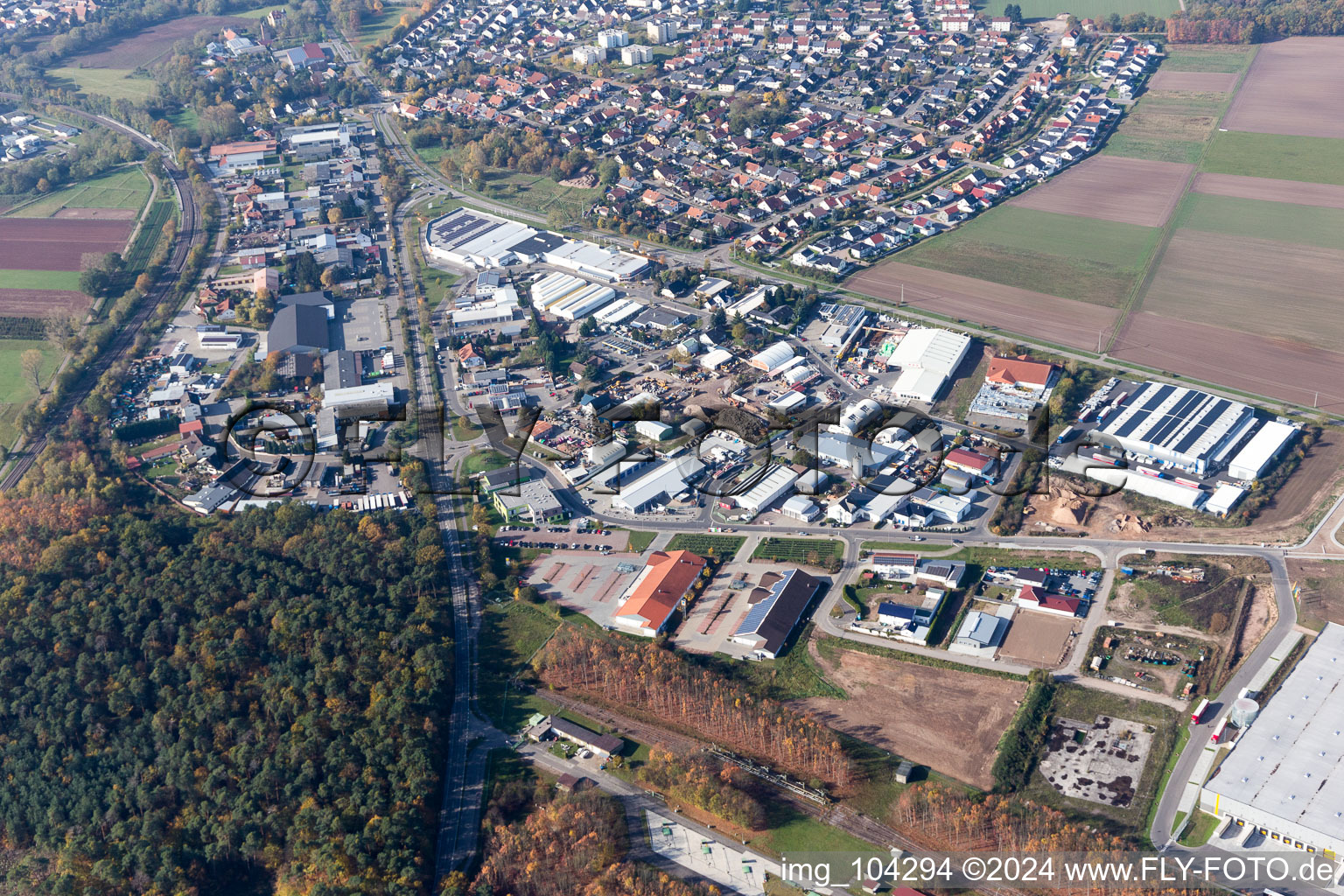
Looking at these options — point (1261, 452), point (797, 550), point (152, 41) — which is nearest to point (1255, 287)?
point (1261, 452)

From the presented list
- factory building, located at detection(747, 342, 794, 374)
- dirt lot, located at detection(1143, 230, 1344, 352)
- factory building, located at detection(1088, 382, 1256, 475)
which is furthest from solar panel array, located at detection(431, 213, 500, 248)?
dirt lot, located at detection(1143, 230, 1344, 352)

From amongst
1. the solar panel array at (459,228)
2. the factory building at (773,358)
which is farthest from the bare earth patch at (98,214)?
the factory building at (773,358)

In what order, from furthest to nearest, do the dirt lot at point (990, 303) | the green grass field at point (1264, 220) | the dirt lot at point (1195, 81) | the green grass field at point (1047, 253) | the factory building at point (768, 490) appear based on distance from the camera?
1. the dirt lot at point (1195, 81)
2. the green grass field at point (1264, 220)
3. the green grass field at point (1047, 253)
4. the dirt lot at point (990, 303)
5. the factory building at point (768, 490)

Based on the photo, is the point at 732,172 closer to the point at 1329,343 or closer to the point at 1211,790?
the point at 1329,343

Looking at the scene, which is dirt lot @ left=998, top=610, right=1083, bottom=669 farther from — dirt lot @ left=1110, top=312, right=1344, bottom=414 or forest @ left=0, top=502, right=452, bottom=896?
dirt lot @ left=1110, top=312, right=1344, bottom=414

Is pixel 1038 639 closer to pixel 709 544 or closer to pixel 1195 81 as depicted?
pixel 709 544

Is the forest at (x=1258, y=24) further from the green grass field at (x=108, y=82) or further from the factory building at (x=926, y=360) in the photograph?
the green grass field at (x=108, y=82)

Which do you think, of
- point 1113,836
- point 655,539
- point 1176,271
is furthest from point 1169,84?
point 1113,836
